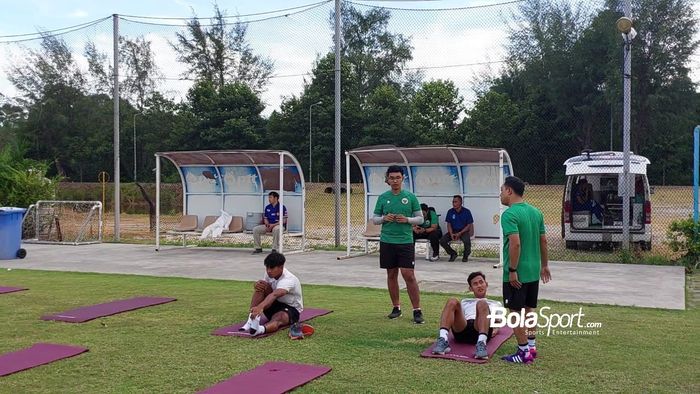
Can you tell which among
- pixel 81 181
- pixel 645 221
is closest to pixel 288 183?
pixel 645 221

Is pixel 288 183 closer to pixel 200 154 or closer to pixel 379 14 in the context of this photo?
pixel 200 154

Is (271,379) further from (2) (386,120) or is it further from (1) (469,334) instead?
(2) (386,120)

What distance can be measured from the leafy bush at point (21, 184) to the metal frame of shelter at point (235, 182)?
17.0 feet

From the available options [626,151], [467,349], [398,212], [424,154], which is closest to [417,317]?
[398,212]

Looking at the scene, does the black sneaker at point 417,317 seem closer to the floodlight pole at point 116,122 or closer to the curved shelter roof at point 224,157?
the curved shelter roof at point 224,157

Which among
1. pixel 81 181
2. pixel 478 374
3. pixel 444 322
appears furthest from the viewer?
pixel 81 181

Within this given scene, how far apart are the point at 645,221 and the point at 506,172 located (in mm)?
2865

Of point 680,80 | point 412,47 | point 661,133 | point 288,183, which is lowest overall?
point 288,183

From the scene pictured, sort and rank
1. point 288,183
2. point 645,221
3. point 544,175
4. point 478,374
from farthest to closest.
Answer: point 544,175 → point 288,183 → point 645,221 → point 478,374

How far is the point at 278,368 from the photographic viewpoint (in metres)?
5.43

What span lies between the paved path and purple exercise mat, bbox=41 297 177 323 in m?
2.64

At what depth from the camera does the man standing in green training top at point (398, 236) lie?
7.29 meters

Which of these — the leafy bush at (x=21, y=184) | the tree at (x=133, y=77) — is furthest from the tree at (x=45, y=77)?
the leafy bush at (x=21, y=184)

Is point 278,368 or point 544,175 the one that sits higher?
point 544,175
